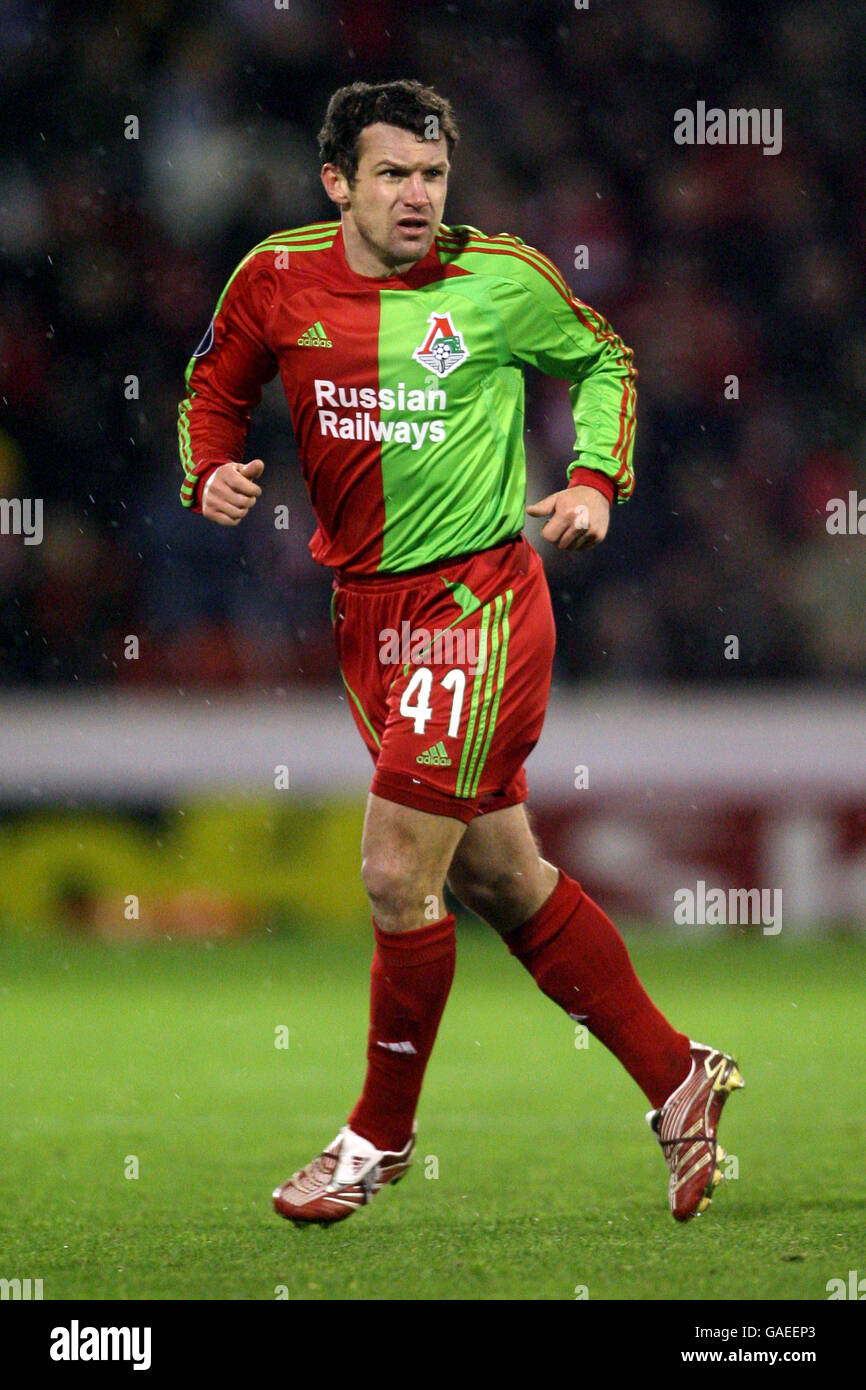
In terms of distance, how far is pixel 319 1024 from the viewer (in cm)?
655

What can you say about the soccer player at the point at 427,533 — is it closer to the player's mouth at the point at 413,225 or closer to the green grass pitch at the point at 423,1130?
the player's mouth at the point at 413,225

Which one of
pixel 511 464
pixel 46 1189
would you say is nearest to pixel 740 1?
pixel 511 464

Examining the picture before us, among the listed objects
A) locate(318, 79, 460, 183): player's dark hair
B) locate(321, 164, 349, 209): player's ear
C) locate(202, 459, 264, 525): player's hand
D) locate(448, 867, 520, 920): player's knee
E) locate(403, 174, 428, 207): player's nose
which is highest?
locate(318, 79, 460, 183): player's dark hair

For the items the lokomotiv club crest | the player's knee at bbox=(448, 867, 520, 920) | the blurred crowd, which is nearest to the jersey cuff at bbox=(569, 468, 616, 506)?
the lokomotiv club crest

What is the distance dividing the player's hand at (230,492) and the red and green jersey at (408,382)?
0.12 m

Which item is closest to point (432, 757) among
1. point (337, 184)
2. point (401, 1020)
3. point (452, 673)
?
point (452, 673)

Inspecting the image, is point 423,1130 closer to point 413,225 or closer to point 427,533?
point 427,533

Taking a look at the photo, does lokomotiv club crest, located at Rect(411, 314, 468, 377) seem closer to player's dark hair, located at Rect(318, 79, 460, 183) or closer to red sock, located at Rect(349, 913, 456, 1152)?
player's dark hair, located at Rect(318, 79, 460, 183)

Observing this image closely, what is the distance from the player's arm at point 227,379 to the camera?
12.7ft

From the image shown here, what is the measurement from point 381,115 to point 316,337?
0.42 meters

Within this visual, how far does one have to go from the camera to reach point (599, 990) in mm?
3889

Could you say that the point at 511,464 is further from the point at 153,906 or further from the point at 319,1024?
the point at 153,906

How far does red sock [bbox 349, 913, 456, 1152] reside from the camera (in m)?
3.70

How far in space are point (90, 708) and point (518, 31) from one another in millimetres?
4419
